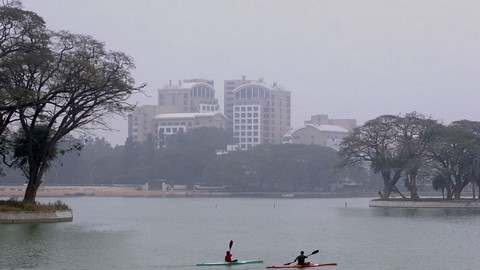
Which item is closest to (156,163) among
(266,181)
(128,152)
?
(128,152)

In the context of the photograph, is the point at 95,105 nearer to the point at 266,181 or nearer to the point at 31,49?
the point at 31,49

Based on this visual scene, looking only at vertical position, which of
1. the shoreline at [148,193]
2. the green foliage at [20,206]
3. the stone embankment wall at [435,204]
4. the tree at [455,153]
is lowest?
the green foliage at [20,206]

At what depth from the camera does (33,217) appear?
204ft

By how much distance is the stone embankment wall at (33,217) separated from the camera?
60334 millimetres

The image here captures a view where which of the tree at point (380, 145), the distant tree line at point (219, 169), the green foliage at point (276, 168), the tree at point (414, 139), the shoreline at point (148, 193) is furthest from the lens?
the distant tree line at point (219, 169)

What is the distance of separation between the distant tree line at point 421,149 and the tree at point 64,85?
45.9 metres

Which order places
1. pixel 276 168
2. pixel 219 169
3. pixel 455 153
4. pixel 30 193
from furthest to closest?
pixel 276 168 → pixel 219 169 → pixel 455 153 → pixel 30 193

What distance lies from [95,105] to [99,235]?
1204cm

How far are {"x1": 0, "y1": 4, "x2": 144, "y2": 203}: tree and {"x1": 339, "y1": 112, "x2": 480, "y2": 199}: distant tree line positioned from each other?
150ft

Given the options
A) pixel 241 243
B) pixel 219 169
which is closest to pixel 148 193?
pixel 219 169

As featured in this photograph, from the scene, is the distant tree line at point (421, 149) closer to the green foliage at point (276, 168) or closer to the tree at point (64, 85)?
the tree at point (64, 85)

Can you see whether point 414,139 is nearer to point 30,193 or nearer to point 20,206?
point 30,193

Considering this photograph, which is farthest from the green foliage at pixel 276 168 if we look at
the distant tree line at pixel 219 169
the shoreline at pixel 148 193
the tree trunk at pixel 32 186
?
the tree trunk at pixel 32 186

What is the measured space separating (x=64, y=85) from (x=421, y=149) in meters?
53.0
